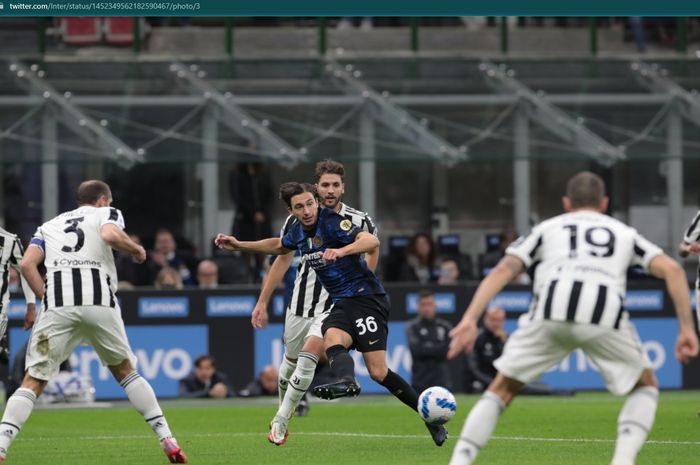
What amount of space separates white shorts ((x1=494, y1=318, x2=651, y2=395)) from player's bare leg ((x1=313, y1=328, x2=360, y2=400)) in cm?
292

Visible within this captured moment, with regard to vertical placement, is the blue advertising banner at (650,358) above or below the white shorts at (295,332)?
below

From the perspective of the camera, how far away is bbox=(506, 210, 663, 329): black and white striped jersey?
26.9 feet

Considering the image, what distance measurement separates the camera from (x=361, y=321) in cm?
1159

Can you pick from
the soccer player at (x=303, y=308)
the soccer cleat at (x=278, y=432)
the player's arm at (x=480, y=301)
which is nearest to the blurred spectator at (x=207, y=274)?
the soccer player at (x=303, y=308)

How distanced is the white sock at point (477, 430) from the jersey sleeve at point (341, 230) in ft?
11.5

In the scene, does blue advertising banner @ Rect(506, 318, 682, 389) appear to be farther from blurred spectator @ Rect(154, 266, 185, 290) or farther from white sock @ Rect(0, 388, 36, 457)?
white sock @ Rect(0, 388, 36, 457)

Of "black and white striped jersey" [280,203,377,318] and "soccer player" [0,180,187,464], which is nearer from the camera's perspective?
"soccer player" [0,180,187,464]

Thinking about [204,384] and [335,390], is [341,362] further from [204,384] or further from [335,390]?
[204,384]

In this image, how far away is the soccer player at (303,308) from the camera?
468 inches

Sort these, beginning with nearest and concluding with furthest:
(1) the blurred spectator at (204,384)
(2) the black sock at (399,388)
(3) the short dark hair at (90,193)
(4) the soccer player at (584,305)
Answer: (4) the soccer player at (584,305) → (3) the short dark hair at (90,193) → (2) the black sock at (399,388) → (1) the blurred spectator at (204,384)

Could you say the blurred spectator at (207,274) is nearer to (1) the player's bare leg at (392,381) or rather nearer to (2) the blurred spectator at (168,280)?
(2) the blurred spectator at (168,280)

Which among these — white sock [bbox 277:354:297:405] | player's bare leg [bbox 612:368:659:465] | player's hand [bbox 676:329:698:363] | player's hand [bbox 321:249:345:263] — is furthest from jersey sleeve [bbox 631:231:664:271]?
white sock [bbox 277:354:297:405]

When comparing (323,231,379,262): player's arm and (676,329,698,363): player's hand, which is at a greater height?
(323,231,379,262): player's arm

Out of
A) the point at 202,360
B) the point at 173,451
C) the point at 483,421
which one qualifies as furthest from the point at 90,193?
the point at 202,360
